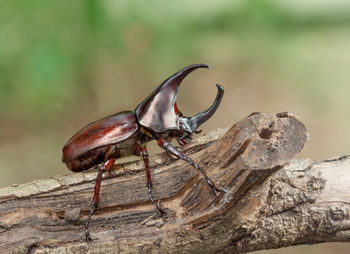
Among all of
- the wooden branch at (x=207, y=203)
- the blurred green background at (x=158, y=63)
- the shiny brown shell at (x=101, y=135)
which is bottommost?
the wooden branch at (x=207, y=203)

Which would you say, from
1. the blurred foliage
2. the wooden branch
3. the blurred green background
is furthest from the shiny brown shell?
the blurred foliage

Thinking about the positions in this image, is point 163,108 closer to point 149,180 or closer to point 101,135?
point 101,135

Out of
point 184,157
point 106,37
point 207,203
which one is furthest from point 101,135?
point 106,37

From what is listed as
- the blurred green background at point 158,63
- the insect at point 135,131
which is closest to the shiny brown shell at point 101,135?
the insect at point 135,131

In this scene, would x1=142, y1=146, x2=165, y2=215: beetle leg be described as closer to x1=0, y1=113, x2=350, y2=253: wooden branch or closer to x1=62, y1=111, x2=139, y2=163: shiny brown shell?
x1=0, y1=113, x2=350, y2=253: wooden branch

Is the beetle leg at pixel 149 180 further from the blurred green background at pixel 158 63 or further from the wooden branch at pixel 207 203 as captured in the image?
the blurred green background at pixel 158 63

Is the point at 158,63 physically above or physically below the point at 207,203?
above
